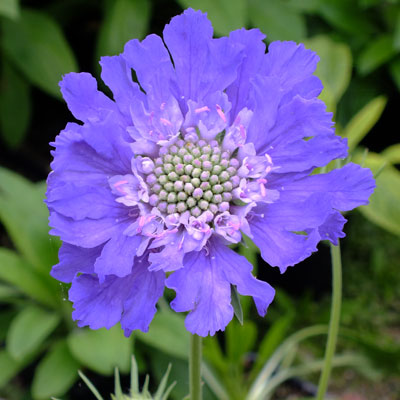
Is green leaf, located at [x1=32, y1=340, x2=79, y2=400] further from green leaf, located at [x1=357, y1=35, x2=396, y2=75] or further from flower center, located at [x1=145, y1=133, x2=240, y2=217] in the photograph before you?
green leaf, located at [x1=357, y1=35, x2=396, y2=75]

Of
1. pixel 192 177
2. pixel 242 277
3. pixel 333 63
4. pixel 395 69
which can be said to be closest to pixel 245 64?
pixel 192 177

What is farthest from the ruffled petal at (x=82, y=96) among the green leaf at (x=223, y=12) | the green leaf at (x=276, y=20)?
the green leaf at (x=276, y=20)

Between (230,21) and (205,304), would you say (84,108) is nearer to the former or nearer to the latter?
(205,304)

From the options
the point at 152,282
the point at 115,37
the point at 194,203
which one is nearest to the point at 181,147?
the point at 194,203

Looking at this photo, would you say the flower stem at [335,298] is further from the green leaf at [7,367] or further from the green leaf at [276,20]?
the green leaf at [276,20]

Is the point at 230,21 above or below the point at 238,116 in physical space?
above

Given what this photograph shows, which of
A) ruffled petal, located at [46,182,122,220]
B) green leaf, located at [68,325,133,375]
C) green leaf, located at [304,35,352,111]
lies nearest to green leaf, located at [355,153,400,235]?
green leaf, located at [304,35,352,111]
